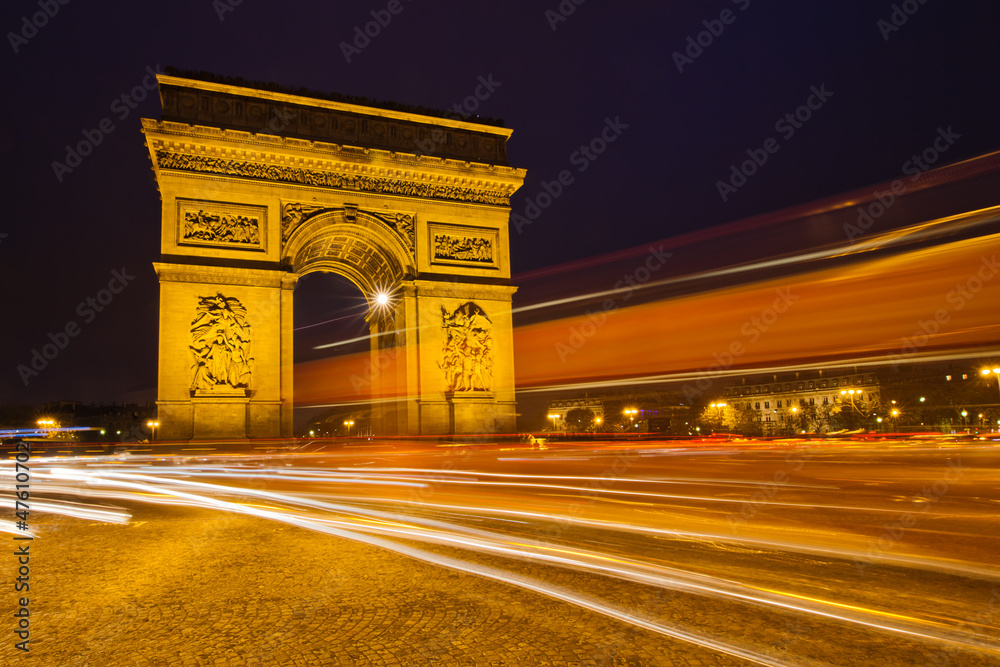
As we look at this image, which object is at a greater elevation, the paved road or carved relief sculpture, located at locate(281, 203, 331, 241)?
carved relief sculpture, located at locate(281, 203, 331, 241)

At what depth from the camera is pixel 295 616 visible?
3531mm

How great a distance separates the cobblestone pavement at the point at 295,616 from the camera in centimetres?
290

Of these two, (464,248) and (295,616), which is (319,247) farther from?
(295,616)

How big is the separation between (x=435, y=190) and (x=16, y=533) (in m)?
19.0

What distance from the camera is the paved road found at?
2.97m

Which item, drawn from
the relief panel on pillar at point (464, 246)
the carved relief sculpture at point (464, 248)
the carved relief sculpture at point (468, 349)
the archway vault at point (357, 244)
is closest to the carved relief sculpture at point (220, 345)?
the archway vault at point (357, 244)

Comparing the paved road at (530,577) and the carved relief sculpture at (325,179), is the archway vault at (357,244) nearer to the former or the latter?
the carved relief sculpture at (325,179)

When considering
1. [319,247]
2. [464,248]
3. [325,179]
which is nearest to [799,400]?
[464,248]

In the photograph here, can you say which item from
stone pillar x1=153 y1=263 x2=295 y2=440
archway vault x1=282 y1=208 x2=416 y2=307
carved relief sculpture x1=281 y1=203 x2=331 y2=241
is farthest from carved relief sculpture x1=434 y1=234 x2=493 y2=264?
stone pillar x1=153 y1=263 x2=295 y2=440

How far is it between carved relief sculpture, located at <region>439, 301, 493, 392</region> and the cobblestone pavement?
17.3 m

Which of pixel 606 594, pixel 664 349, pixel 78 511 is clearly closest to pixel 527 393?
pixel 664 349

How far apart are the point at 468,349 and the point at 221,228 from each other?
31.0 ft

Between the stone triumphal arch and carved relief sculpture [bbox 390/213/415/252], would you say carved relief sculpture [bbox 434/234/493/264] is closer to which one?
the stone triumphal arch

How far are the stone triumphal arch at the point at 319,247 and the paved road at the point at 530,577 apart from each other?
1089 centimetres
